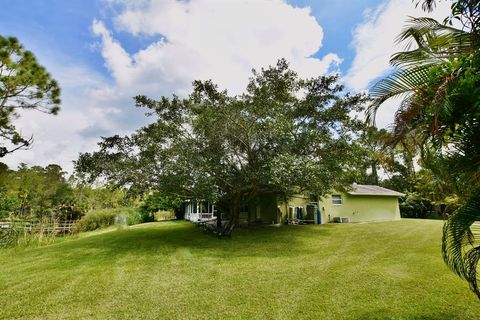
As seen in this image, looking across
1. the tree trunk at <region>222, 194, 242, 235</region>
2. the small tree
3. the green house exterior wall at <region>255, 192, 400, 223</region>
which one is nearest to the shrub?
the small tree

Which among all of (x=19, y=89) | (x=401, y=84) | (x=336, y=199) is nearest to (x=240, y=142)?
(x=401, y=84)

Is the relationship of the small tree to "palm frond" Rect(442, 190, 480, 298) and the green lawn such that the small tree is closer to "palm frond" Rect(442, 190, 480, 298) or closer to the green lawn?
the green lawn

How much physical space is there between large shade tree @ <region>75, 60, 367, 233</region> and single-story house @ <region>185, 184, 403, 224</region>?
7.31m

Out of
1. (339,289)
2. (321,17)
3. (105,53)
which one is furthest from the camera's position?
(105,53)

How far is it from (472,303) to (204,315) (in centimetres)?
567

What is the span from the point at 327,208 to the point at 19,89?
2309 centimetres

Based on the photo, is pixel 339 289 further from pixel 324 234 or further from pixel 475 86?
pixel 324 234

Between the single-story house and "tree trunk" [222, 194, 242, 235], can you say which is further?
the single-story house

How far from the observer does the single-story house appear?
2198 cm

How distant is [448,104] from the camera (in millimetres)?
3062

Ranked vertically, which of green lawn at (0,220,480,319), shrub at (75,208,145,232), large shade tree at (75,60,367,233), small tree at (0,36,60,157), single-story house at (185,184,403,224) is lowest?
green lawn at (0,220,480,319)

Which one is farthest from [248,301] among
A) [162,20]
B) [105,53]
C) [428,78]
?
[105,53]

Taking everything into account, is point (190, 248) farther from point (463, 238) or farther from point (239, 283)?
point (463, 238)

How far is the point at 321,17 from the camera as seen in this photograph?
9.84 meters
